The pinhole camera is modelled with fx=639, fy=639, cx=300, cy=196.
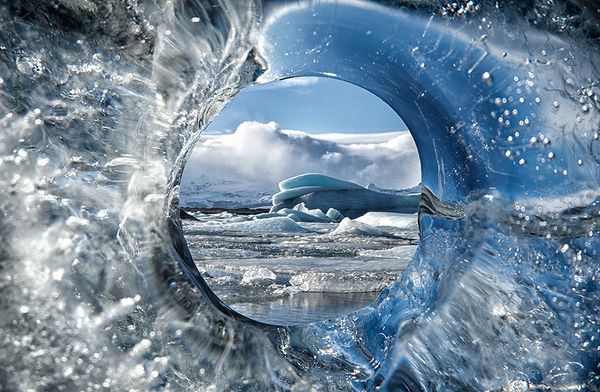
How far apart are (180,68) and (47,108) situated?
0.72 feet

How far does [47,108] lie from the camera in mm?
1019

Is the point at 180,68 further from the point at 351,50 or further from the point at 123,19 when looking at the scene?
the point at 351,50

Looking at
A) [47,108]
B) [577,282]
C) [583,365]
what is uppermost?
[47,108]

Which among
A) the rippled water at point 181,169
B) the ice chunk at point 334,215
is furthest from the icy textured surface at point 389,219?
the rippled water at point 181,169

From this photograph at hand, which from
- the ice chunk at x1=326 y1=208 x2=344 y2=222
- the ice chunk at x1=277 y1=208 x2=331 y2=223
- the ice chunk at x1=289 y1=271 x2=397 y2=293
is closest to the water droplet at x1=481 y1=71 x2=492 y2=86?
the ice chunk at x1=289 y1=271 x2=397 y2=293

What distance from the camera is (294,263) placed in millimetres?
4223

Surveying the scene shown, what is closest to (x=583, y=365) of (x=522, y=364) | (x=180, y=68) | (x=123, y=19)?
(x=522, y=364)

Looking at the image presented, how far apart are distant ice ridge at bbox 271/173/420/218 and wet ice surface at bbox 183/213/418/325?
1.59 m

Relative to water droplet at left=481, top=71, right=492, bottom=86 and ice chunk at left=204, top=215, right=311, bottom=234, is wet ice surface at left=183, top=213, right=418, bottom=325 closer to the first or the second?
ice chunk at left=204, top=215, right=311, bottom=234

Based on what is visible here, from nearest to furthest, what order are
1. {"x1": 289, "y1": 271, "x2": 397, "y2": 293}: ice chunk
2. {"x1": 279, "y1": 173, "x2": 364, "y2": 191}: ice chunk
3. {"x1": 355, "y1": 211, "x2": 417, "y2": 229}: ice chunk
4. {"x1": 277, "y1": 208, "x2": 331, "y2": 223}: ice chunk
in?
{"x1": 289, "y1": 271, "x2": 397, "y2": 293}: ice chunk
{"x1": 355, "y1": 211, "x2": 417, "y2": 229}: ice chunk
{"x1": 277, "y1": 208, "x2": 331, "y2": 223}: ice chunk
{"x1": 279, "y1": 173, "x2": 364, "y2": 191}: ice chunk

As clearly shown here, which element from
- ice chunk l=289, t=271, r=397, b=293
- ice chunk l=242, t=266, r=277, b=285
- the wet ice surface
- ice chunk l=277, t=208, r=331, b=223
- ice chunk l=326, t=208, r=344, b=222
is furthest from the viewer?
ice chunk l=326, t=208, r=344, b=222

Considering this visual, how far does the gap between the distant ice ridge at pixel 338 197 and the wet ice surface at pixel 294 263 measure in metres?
1.59

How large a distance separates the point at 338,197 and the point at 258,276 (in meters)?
6.96

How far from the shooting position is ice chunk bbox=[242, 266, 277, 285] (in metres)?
3.20
